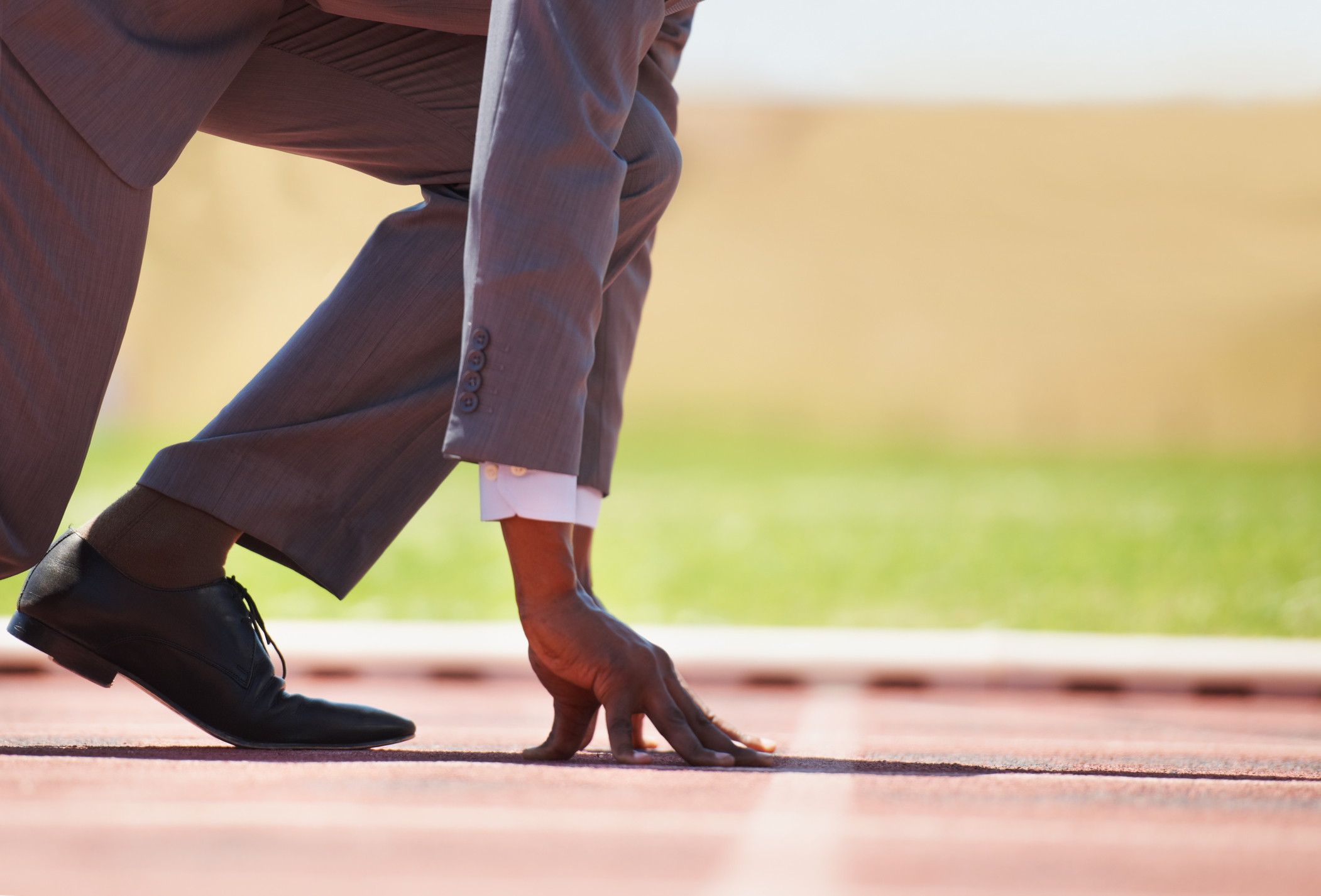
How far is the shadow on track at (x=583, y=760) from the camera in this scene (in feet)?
3.05

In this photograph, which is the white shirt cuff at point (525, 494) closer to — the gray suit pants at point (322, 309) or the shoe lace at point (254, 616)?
the gray suit pants at point (322, 309)

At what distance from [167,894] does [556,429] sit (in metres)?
0.47

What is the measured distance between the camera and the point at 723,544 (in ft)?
18.1

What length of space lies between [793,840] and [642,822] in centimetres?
8

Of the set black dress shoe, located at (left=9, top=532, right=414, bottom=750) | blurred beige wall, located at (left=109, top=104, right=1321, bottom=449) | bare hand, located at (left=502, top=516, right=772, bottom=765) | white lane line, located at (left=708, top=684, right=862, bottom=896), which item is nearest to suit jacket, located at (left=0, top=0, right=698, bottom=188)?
black dress shoe, located at (left=9, top=532, right=414, bottom=750)

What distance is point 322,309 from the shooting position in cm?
122

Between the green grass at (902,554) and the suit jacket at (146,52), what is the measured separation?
2781 mm

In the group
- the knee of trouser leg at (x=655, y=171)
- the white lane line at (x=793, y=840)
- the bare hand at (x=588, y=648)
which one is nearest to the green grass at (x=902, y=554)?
the knee of trouser leg at (x=655, y=171)

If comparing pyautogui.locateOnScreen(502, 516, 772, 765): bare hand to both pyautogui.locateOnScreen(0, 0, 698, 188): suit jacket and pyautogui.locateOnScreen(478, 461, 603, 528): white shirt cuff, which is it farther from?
pyautogui.locateOnScreen(0, 0, 698, 188): suit jacket

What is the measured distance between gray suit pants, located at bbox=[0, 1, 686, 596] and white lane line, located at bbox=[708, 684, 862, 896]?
33 centimetres

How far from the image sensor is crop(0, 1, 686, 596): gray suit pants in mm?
1085

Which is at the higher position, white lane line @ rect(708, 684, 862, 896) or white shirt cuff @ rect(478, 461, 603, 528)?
white shirt cuff @ rect(478, 461, 603, 528)

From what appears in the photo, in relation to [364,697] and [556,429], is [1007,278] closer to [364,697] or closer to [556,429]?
[364,697]

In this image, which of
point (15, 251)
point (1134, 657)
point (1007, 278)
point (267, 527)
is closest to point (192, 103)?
point (15, 251)
